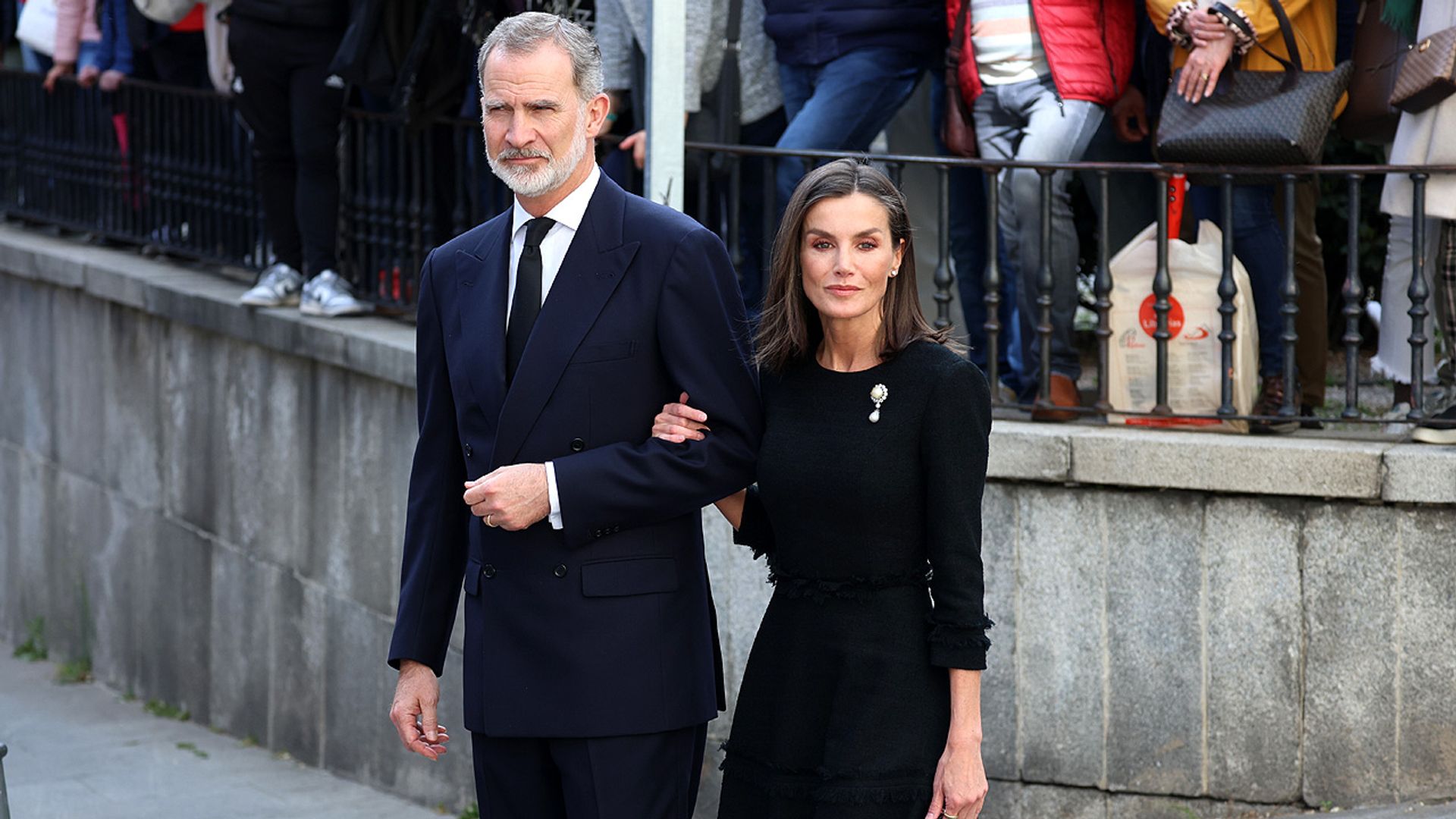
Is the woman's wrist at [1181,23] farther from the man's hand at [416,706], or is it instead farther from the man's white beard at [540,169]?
the man's hand at [416,706]

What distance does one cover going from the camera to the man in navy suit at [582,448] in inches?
134

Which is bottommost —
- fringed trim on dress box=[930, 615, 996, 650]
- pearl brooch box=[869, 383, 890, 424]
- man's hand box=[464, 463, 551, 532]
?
fringed trim on dress box=[930, 615, 996, 650]

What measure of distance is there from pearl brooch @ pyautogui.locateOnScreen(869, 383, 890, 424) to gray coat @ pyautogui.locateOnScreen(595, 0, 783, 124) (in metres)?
3.28

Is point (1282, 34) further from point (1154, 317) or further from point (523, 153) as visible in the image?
point (523, 153)

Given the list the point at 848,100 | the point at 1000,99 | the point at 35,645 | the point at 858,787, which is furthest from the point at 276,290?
the point at 858,787

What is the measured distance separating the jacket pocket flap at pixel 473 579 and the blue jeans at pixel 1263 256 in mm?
2963

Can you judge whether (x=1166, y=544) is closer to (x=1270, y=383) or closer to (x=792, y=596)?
(x=1270, y=383)

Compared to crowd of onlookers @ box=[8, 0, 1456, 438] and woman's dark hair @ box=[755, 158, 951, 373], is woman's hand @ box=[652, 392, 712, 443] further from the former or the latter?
crowd of onlookers @ box=[8, 0, 1456, 438]

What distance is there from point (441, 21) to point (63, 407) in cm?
423

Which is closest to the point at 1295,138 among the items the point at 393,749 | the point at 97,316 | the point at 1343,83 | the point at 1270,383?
the point at 1343,83

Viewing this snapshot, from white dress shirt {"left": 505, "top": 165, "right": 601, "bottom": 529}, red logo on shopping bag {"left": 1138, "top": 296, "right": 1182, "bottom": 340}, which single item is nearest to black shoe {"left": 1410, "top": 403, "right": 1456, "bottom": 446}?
red logo on shopping bag {"left": 1138, "top": 296, "right": 1182, "bottom": 340}

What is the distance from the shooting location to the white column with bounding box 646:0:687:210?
5.46 meters

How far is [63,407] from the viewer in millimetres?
10305

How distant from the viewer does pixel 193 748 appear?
875cm
